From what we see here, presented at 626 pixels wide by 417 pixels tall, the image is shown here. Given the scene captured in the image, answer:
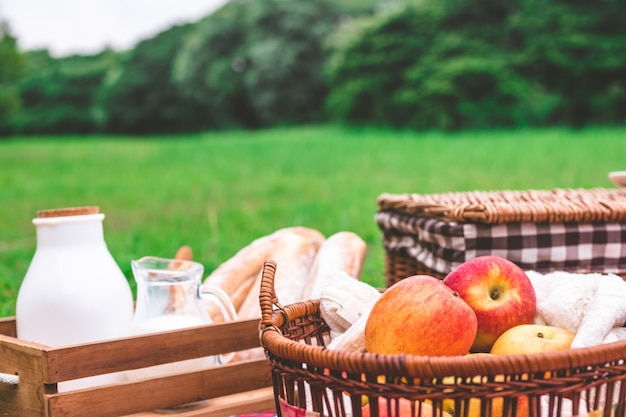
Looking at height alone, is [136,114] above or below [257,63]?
below

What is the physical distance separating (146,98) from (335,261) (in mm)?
20712

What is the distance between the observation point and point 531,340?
3.27 feet

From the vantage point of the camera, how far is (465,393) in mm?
785

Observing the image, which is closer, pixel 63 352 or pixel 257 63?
pixel 63 352

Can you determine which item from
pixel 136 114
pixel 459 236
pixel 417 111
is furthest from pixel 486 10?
pixel 459 236

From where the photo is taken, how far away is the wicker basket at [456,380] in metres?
0.77

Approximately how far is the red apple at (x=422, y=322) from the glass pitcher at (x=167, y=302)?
403 millimetres

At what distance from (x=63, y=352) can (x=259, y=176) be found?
19.7 feet

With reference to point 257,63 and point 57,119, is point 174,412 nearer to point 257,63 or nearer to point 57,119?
point 57,119

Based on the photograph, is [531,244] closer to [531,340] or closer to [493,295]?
[493,295]

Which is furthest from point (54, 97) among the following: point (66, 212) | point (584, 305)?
point (584, 305)

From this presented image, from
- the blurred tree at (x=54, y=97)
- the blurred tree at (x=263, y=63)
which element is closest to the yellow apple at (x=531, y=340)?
the blurred tree at (x=54, y=97)

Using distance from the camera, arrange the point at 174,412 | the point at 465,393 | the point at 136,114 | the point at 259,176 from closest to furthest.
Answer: the point at 465,393, the point at 174,412, the point at 259,176, the point at 136,114

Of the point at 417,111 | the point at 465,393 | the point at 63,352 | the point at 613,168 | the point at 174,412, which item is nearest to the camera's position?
the point at 465,393
